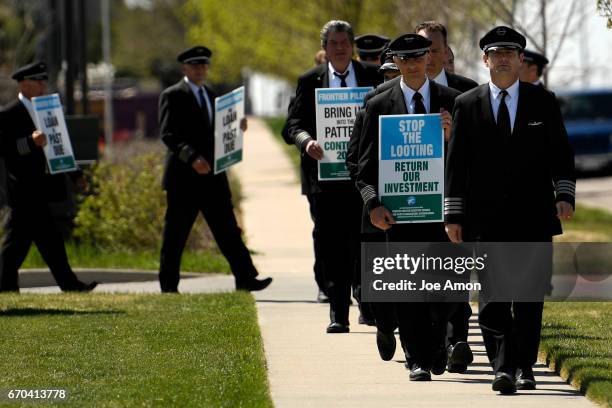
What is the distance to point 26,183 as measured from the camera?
A: 13.0 m

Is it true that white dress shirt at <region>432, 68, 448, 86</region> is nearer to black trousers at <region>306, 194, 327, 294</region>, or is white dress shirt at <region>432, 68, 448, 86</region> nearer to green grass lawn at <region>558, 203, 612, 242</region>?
black trousers at <region>306, 194, 327, 294</region>

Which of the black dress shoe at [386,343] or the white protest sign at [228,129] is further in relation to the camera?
the white protest sign at [228,129]

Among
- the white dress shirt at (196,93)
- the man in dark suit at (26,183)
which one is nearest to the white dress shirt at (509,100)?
the white dress shirt at (196,93)

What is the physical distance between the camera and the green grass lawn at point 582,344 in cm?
831

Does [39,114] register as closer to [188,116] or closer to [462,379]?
[188,116]

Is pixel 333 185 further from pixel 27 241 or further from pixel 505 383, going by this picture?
pixel 27 241

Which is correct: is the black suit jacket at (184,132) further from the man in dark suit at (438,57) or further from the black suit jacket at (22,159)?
the man in dark suit at (438,57)

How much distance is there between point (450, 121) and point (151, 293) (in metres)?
5.08

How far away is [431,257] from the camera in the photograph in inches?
347

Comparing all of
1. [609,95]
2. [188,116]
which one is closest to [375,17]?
[609,95]

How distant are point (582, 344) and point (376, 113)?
81.2 inches

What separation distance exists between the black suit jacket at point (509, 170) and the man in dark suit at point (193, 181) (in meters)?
4.91

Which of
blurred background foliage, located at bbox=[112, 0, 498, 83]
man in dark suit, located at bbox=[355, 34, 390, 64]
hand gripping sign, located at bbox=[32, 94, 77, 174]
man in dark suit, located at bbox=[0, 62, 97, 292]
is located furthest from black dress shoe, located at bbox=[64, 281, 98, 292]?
blurred background foliage, located at bbox=[112, 0, 498, 83]

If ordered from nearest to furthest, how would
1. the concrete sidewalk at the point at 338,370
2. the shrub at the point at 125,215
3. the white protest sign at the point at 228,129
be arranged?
1. the concrete sidewalk at the point at 338,370
2. the white protest sign at the point at 228,129
3. the shrub at the point at 125,215
